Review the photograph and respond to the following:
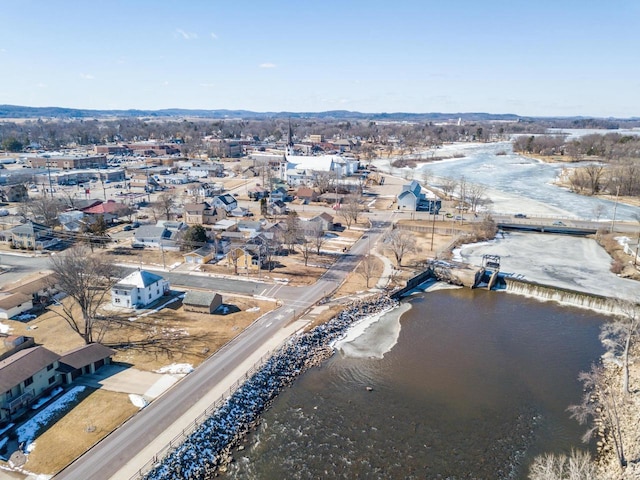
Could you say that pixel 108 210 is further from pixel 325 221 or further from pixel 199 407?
pixel 199 407

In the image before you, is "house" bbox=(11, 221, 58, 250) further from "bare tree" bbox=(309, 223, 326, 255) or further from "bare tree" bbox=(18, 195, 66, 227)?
"bare tree" bbox=(309, 223, 326, 255)

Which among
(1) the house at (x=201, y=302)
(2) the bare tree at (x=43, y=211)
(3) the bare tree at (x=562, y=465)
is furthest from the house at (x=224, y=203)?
(3) the bare tree at (x=562, y=465)

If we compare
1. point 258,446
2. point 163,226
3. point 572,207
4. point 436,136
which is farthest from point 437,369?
point 436,136

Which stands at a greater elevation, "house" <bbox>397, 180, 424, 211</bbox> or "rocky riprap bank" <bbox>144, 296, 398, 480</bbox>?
"house" <bbox>397, 180, 424, 211</bbox>

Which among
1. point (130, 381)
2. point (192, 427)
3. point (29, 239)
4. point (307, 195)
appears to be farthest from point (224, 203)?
point (192, 427)

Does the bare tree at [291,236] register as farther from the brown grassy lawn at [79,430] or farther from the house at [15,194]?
the house at [15,194]

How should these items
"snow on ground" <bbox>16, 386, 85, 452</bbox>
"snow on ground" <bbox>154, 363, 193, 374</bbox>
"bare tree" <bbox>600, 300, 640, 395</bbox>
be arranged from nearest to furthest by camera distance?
"snow on ground" <bbox>16, 386, 85, 452</bbox>, "bare tree" <bbox>600, 300, 640, 395</bbox>, "snow on ground" <bbox>154, 363, 193, 374</bbox>

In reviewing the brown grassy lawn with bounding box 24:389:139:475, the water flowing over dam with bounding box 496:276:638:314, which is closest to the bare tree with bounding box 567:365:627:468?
the water flowing over dam with bounding box 496:276:638:314

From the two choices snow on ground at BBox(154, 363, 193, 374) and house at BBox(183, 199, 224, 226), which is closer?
snow on ground at BBox(154, 363, 193, 374)
